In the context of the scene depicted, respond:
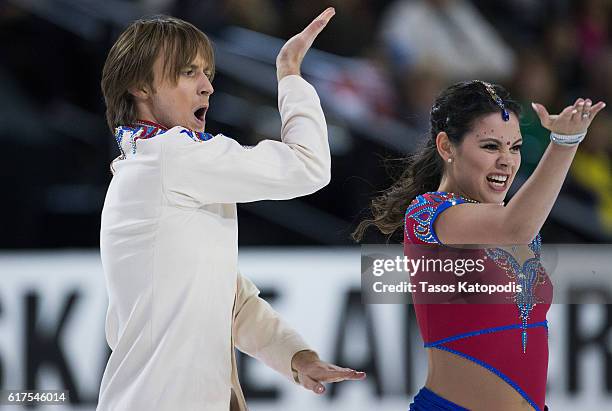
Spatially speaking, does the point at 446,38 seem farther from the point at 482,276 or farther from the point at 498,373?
the point at 498,373

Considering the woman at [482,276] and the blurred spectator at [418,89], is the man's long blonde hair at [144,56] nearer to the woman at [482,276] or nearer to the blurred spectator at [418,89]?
the woman at [482,276]

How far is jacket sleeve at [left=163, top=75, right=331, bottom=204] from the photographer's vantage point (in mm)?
2115

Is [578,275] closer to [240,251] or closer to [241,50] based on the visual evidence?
[240,251]

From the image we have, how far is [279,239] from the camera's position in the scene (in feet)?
13.8

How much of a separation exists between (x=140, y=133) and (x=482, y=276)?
35.2 inches

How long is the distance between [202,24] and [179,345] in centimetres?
271

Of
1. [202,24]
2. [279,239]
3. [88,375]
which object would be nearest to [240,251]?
[279,239]

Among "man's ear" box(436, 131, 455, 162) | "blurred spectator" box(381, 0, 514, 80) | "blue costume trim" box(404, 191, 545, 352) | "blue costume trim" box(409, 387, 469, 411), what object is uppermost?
"blurred spectator" box(381, 0, 514, 80)

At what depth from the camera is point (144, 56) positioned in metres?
2.29

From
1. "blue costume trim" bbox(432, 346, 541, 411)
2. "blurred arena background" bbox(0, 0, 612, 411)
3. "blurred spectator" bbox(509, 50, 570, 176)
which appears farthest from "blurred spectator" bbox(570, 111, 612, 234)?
"blue costume trim" bbox(432, 346, 541, 411)

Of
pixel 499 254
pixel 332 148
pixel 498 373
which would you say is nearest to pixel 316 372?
pixel 498 373

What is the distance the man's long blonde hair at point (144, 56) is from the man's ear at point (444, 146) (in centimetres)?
65

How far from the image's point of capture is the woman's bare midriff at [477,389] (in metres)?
2.36

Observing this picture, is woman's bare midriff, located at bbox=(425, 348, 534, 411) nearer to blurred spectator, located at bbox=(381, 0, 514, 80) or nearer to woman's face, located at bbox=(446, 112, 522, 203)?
woman's face, located at bbox=(446, 112, 522, 203)
